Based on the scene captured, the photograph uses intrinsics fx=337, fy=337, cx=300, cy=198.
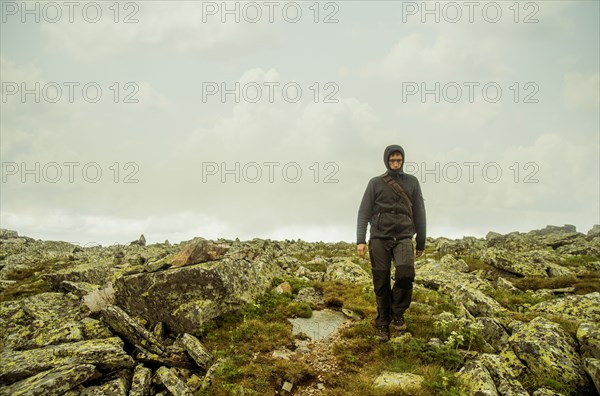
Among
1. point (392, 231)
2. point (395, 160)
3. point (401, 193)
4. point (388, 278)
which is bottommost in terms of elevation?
point (388, 278)

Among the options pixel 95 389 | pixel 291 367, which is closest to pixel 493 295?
pixel 291 367

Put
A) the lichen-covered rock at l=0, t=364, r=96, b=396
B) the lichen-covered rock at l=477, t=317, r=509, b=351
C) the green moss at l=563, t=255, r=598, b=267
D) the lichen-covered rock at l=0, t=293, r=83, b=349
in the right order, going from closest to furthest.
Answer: the lichen-covered rock at l=0, t=364, r=96, b=396, the lichen-covered rock at l=477, t=317, r=509, b=351, the lichen-covered rock at l=0, t=293, r=83, b=349, the green moss at l=563, t=255, r=598, b=267

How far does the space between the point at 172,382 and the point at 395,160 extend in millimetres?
8159

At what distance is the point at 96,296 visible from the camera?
38.5 ft

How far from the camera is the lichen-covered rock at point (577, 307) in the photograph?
11.0 meters

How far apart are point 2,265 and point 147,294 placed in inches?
1128

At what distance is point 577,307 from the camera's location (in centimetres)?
1155

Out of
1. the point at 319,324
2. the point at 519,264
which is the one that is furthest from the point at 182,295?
the point at 519,264

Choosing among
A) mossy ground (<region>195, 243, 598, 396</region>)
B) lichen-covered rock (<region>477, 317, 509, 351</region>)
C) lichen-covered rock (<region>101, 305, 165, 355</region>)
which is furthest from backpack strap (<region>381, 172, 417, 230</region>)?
lichen-covered rock (<region>101, 305, 165, 355</region>)

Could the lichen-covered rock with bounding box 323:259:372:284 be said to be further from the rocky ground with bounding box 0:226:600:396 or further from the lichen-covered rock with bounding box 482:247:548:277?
the lichen-covered rock with bounding box 482:247:548:277

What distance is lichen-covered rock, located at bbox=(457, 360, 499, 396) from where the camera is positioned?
22.1 ft

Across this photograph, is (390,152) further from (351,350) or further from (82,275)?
(82,275)

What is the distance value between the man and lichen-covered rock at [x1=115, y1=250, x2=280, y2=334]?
473 centimetres

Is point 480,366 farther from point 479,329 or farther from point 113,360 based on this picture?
point 113,360
